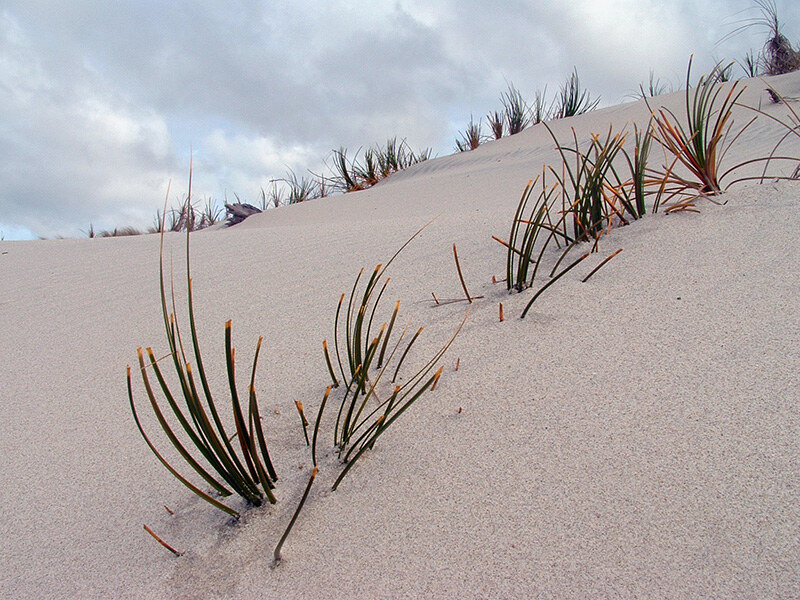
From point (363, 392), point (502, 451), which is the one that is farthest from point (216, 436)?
point (502, 451)

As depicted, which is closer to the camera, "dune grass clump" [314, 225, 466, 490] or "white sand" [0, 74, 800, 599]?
"white sand" [0, 74, 800, 599]

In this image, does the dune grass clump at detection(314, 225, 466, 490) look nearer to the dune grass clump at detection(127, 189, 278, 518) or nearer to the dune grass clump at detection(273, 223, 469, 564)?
the dune grass clump at detection(273, 223, 469, 564)

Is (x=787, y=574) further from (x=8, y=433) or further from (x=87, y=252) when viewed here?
(x=87, y=252)

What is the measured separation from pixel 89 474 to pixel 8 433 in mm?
423

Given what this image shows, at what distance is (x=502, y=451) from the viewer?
1.17 meters

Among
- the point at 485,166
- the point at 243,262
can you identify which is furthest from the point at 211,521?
the point at 485,166

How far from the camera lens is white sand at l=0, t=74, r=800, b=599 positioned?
939 millimetres

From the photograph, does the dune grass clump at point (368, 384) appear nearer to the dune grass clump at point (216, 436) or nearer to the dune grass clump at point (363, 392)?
the dune grass clump at point (363, 392)

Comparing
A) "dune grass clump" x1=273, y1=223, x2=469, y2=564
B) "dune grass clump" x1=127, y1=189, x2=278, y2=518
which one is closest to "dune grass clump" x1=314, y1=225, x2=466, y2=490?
"dune grass clump" x1=273, y1=223, x2=469, y2=564

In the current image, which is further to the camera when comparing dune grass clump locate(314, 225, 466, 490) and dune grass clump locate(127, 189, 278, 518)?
dune grass clump locate(314, 225, 466, 490)

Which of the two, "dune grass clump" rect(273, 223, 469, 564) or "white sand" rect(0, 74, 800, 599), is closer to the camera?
"white sand" rect(0, 74, 800, 599)

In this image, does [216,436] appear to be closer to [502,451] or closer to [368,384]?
[368,384]

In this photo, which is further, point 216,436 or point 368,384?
point 368,384

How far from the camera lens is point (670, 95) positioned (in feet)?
22.7
